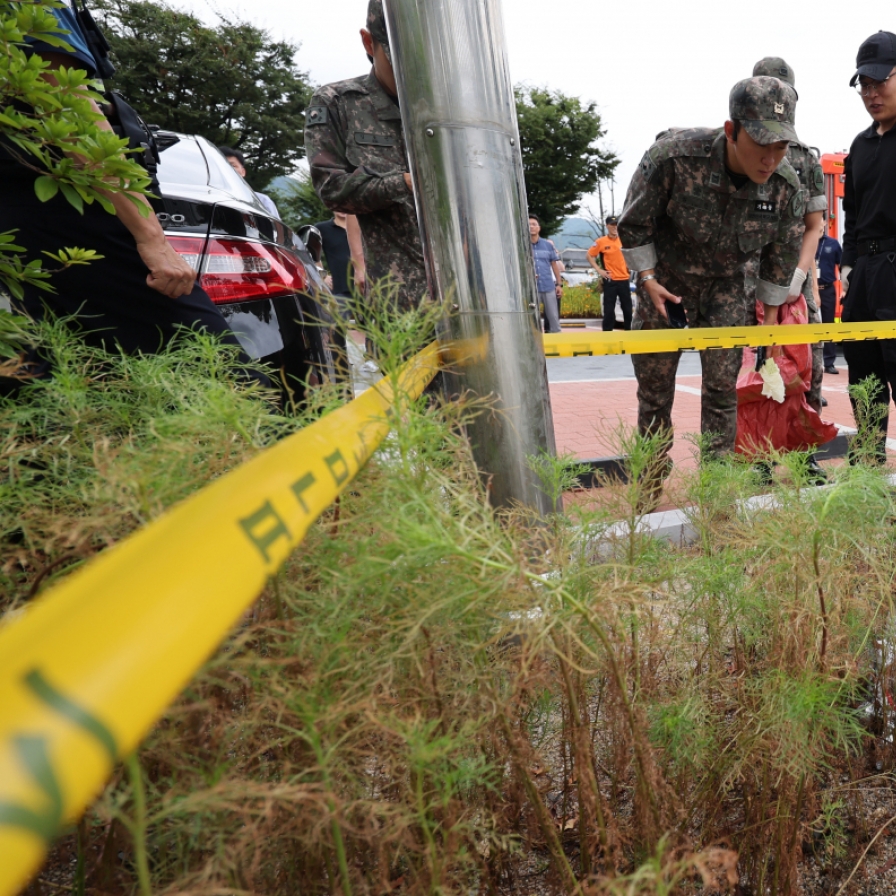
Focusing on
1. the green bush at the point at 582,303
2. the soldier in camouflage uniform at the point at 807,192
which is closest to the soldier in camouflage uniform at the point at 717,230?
the soldier in camouflage uniform at the point at 807,192

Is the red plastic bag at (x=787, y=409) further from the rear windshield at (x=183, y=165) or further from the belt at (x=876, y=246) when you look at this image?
the rear windshield at (x=183, y=165)

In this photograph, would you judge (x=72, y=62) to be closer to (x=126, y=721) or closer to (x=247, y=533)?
(x=247, y=533)

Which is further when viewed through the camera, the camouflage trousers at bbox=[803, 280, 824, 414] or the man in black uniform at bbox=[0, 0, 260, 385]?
the camouflage trousers at bbox=[803, 280, 824, 414]

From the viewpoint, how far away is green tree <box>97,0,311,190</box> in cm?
2683

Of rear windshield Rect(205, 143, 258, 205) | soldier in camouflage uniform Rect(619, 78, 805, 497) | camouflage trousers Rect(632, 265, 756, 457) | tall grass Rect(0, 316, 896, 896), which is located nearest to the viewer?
tall grass Rect(0, 316, 896, 896)

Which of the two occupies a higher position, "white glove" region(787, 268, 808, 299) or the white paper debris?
"white glove" region(787, 268, 808, 299)

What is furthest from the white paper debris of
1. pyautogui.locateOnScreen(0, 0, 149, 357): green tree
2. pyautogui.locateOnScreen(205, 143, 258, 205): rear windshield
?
pyautogui.locateOnScreen(0, 0, 149, 357): green tree

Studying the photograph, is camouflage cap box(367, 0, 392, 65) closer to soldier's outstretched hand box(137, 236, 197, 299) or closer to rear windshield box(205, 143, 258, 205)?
rear windshield box(205, 143, 258, 205)

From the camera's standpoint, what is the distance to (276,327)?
298cm

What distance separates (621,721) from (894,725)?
3.11ft

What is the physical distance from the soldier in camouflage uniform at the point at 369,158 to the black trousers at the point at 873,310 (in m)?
2.58

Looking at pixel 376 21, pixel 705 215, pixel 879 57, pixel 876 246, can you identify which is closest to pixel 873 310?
pixel 876 246

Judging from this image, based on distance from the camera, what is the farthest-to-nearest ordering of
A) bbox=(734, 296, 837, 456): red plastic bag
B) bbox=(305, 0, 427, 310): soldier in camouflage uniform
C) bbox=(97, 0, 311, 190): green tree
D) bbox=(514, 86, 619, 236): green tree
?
bbox=(514, 86, 619, 236): green tree < bbox=(97, 0, 311, 190): green tree < bbox=(734, 296, 837, 456): red plastic bag < bbox=(305, 0, 427, 310): soldier in camouflage uniform

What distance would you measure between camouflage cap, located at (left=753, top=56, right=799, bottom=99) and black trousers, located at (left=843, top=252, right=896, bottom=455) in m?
1.16
